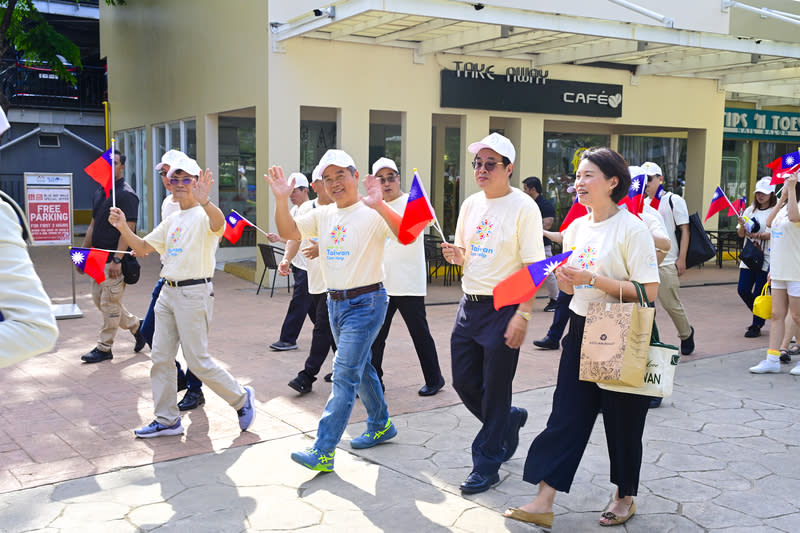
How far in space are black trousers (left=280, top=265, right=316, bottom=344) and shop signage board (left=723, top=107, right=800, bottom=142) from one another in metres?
14.7

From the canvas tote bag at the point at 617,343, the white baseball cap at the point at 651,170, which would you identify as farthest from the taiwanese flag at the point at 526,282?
the white baseball cap at the point at 651,170

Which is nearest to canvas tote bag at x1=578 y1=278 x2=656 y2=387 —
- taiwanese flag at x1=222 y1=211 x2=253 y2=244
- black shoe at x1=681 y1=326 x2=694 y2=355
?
taiwanese flag at x1=222 y1=211 x2=253 y2=244

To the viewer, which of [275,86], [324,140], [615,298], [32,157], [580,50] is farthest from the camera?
[32,157]

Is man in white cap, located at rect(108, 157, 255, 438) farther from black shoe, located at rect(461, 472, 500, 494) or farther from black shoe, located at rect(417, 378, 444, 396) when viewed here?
black shoe, located at rect(461, 472, 500, 494)

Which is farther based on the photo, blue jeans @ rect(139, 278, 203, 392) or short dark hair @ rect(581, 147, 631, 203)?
blue jeans @ rect(139, 278, 203, 392)

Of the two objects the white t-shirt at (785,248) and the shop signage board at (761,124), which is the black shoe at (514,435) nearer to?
the white t-shirt at (785,248)

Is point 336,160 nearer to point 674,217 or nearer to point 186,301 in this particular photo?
point 186,301

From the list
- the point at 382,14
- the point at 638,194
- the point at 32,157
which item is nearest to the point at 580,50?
the point at 382,14

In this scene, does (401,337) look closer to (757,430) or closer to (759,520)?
(757,430)

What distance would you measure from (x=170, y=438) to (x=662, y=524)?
10.8 ft

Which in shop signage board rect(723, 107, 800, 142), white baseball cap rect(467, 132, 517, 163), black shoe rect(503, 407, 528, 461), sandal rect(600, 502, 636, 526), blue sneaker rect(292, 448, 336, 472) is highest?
shop signage board rect(723, 107, 800, 142)

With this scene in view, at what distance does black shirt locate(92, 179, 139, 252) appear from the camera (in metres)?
7.51

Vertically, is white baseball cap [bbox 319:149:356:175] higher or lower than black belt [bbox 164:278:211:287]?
higher

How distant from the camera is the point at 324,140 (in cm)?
1525
